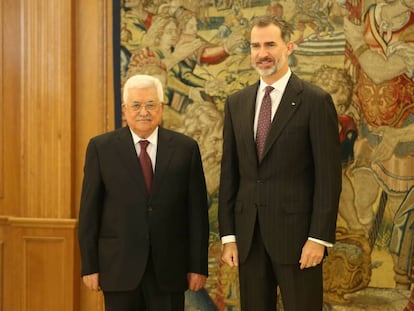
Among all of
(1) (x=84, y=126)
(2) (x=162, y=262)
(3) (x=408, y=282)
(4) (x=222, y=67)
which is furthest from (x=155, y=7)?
(3) (x=408, y=282)

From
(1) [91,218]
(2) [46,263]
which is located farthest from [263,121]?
(2) [46,263]

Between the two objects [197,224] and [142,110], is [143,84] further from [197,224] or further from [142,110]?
[197,224]

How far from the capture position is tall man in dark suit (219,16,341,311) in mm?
2635

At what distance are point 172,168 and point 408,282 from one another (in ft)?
5.32

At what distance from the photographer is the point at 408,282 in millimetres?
3566

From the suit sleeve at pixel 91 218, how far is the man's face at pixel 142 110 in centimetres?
26

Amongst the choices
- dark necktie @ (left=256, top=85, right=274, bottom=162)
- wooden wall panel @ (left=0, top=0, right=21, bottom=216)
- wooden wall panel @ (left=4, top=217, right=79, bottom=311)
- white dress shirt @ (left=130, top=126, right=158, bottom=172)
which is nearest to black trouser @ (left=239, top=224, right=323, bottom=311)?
dark necktie @ (left=256, top=85, right=274, bottom=162)

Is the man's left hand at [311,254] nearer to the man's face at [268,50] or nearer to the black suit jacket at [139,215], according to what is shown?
the black suit jacket at [139,215]

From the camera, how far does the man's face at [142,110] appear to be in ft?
9.43

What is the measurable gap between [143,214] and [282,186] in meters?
0.64

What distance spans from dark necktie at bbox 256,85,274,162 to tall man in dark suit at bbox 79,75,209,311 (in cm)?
36

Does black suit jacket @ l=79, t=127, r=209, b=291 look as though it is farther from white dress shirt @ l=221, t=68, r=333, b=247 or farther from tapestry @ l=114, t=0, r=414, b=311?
tapestry @ l=114, t=0, r=414, b=311

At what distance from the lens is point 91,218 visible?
9.39 ft

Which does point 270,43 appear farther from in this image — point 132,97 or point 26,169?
point 26,169
